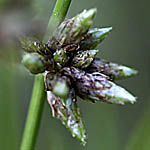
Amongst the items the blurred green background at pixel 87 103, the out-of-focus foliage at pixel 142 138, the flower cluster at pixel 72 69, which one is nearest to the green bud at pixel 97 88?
the flower cluster at pixel 72 69

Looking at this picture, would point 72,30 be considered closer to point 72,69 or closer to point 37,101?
point 72,69

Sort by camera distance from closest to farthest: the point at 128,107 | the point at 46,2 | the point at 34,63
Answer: the point at 34,63 → the point at 46,2 → the point at 128,107

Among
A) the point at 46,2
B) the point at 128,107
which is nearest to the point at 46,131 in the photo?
the point at 128,107

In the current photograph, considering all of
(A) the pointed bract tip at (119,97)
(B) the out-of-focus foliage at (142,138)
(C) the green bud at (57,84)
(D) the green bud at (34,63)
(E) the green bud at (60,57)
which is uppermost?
(E) the green bud at (60,57)

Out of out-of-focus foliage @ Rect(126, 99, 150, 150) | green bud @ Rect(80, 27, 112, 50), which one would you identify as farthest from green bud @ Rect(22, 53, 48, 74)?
out-of-focus foliage @ Rect(126, 99, 150, 150)

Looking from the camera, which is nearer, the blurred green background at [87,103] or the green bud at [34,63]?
the blurred green background at [87,103]

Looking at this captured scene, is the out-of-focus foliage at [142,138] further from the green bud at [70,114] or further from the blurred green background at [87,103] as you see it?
the green bud at [70,114]

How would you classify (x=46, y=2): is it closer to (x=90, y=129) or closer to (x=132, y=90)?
(x=90, y=129)
